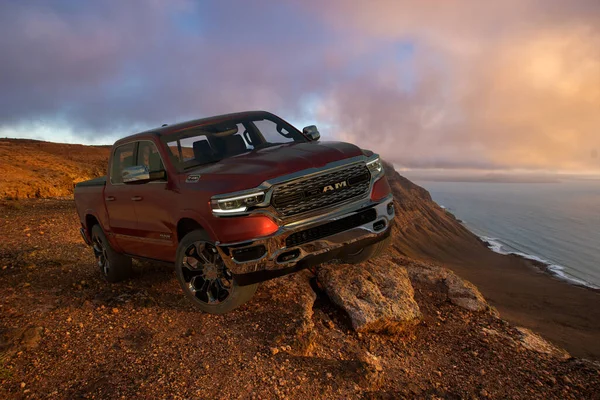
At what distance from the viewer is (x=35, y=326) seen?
4.69 metres

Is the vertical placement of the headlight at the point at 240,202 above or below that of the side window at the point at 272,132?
below

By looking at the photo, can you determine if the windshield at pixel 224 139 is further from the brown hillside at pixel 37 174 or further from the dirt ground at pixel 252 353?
the brown hillside at pixel 37 174

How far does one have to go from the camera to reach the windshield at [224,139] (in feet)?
16.1

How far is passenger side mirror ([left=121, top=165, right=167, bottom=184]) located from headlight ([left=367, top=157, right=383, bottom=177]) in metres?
2.38

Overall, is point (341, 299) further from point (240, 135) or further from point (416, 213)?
point (416, 213)

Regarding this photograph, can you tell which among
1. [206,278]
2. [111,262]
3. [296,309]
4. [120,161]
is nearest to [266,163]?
[206,278]

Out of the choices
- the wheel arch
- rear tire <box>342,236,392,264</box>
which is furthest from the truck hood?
rear tire <box>342,236,392,264</box>

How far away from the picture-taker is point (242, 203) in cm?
387

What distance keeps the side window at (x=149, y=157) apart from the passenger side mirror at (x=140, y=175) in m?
0.11

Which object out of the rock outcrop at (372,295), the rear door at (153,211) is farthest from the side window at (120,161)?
the rock outcrop at (372,295)

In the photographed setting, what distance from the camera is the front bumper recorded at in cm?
390

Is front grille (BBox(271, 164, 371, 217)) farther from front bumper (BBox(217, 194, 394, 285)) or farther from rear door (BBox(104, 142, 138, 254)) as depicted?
rear door (BBox(104, 142, 138, 254))

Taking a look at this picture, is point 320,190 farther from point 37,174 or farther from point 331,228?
point 37,174

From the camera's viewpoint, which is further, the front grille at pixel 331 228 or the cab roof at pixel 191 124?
the cab roof at pixel 191 124
